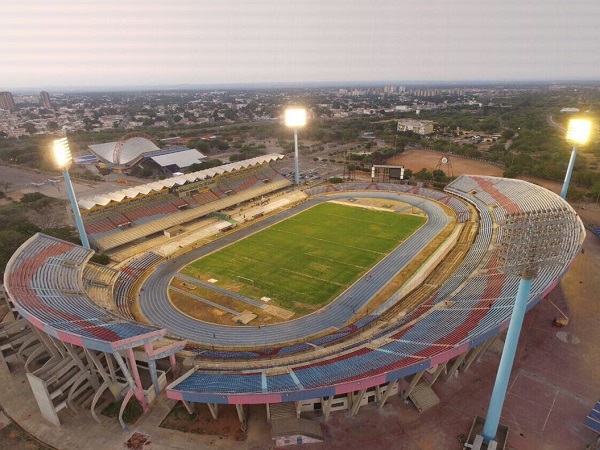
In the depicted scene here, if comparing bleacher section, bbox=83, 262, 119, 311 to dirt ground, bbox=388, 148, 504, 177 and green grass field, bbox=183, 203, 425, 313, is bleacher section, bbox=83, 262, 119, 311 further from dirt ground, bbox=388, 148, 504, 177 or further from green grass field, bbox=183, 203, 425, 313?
dirt ground, bbox=388, 148, 504, 177

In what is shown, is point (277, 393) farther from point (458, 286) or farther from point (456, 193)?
point (456, 193)

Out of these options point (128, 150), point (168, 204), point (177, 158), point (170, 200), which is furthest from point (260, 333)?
point (128, 150)

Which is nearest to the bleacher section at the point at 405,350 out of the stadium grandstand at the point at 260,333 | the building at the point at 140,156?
the stadium grandstand at the point at 260,333

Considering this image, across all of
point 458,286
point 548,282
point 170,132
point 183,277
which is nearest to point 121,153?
point 170,132

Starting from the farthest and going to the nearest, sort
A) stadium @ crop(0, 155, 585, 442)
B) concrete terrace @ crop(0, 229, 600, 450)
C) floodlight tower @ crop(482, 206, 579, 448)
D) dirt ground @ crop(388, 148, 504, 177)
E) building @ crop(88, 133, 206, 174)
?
1. building @ crop(88, 133, 206, 174)
2. dirt ground @ crop(388, 148, 504, 177)
3. stadium @ crop(0, 155, 585, 442)
4. concrete terrace @ crop(0, 229, 600, 450)
5. floodlight tower @ crop(482, 206, 579, 448)

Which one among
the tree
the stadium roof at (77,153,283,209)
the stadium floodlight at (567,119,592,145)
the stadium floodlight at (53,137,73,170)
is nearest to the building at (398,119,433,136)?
the stadium roof at (77,153,283,209)

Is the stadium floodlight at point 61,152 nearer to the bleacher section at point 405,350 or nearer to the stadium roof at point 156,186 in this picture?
the stadium roof at point 156,186
